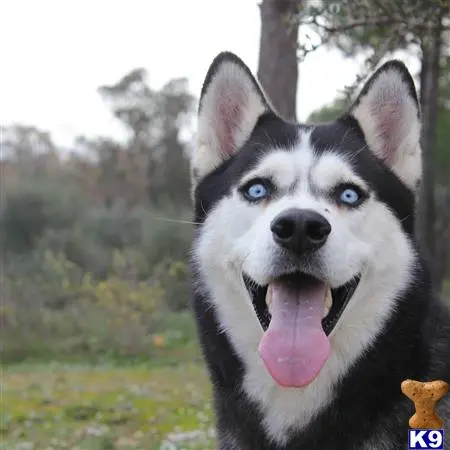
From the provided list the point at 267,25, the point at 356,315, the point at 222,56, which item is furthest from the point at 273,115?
the point at 267,25

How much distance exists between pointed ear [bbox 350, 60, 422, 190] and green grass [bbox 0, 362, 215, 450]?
369cm

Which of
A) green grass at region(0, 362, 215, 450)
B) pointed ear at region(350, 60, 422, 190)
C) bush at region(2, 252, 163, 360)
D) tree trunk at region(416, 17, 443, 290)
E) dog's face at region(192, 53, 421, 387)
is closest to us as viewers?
dog's face at region(192, 53, 421, 387)

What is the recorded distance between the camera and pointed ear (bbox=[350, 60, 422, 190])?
3.09 metres

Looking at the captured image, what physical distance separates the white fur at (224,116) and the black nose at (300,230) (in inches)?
32.2

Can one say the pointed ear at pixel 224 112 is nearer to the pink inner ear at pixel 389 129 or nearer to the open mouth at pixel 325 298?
the pink inner ear at pixel 389 129

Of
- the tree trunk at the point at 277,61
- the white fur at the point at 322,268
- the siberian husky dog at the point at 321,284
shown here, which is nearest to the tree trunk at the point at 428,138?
the tree trunk at the point at 277,61

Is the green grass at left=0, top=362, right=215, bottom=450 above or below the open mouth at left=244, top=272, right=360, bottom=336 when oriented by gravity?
below

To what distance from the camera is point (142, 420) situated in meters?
7.88

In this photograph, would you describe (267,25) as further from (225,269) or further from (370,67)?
(225,269)

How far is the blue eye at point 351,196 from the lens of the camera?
2.85 meters

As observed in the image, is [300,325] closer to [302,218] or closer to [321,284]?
[321,284]

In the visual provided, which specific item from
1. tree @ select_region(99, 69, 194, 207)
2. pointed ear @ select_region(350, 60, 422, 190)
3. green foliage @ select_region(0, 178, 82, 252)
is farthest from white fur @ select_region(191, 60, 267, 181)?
tree @ select_region(99, 69, 194, 207)

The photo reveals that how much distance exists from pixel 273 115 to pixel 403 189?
26.8 inches

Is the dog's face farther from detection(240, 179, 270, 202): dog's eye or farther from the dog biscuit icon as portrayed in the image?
the dog biscuit icon
